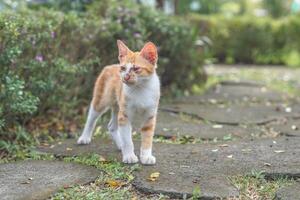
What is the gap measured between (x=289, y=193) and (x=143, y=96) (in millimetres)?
1316

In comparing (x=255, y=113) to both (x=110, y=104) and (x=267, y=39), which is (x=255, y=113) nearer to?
(x=110, y=104)

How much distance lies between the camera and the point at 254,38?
A: 1563cm

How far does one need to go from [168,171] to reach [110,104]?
3.40 ft

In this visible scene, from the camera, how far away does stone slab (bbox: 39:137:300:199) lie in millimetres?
3701

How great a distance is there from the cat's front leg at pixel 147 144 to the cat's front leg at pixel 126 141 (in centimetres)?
8

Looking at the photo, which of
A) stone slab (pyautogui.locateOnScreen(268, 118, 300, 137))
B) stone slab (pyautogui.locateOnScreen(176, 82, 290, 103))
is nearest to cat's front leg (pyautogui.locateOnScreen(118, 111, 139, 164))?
stone slab (pyautogui.locateOnScreen(268, 118, 300, 137))

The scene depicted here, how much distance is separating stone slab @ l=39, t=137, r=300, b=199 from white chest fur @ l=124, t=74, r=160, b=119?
0.42m

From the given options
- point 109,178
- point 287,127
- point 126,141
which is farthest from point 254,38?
point 109,178

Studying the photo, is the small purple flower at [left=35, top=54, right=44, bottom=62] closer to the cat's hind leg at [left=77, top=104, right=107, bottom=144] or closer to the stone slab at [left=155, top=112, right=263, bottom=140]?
the cat's hind leg at [left=77, top=104, right=107, bottom=144]

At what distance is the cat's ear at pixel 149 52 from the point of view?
13.4ft

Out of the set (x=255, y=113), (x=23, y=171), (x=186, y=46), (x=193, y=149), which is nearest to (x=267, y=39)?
(x=186, y=46)

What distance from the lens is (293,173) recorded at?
3.97 meters

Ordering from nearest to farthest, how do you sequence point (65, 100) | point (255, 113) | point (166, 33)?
point (65, 100)
point (255, 113)
point (166, 33)

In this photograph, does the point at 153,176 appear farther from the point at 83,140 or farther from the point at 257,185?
the point at 83,140
